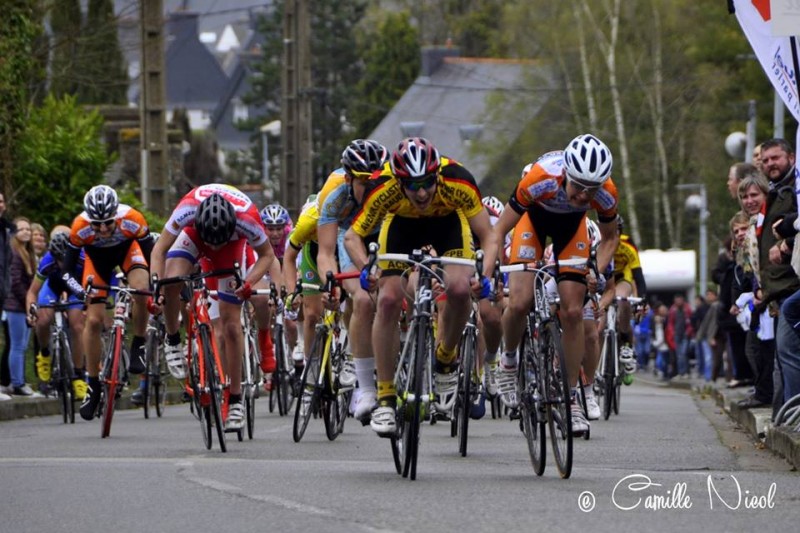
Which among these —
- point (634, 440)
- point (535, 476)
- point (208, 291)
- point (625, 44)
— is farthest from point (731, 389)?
point (625, 44)

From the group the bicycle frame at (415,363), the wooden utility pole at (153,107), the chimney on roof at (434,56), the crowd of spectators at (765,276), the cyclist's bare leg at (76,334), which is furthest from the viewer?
the chimney on roof at (434,56)

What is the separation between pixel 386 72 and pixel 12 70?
6219cm

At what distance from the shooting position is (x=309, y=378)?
13.9 m

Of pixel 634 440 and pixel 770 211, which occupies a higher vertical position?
pixel 770 211

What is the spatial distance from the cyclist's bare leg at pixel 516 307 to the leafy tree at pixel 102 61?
2205 centimetres

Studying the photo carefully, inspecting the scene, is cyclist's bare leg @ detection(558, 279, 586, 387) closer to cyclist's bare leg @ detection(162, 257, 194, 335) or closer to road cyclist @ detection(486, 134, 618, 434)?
road cyclist @ detection(486, 134, 618, 434)

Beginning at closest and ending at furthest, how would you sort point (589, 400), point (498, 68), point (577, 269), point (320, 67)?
point (577, 269)
point (589, 400)
point (498, 68)
point (320, 67)

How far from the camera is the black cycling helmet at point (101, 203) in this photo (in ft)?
49.0

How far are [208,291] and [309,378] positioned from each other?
1.04m

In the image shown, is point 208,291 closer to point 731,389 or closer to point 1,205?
point 1,205

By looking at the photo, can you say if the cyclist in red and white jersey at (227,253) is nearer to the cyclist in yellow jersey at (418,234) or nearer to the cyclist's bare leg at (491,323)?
the cyclist's bare leg at (491,323)

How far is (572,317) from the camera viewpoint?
1153 cm

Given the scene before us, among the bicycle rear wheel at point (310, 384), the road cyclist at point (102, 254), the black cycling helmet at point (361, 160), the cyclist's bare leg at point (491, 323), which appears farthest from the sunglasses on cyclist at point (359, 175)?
the road cyclist at point (102, 254)

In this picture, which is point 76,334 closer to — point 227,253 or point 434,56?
point 227,253
